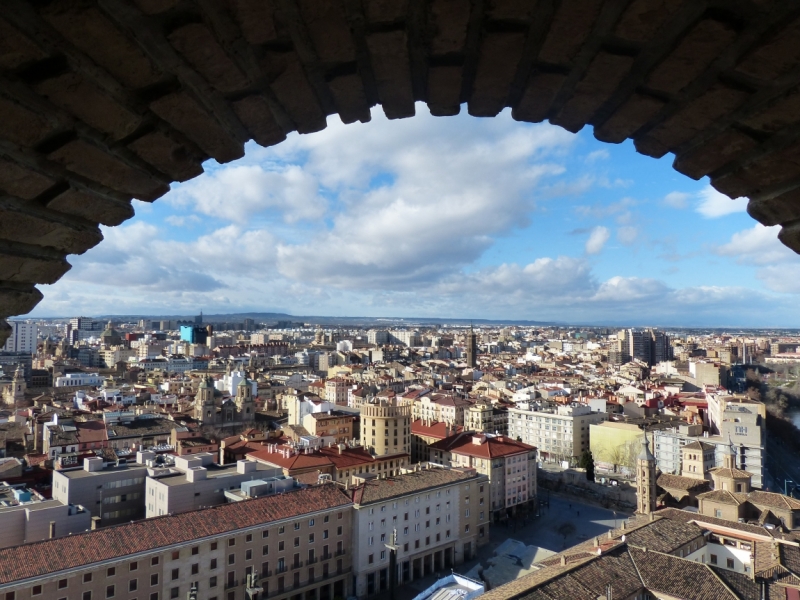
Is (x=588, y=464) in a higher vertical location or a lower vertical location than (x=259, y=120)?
lower

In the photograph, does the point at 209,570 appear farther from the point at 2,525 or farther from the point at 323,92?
the point at 323,92

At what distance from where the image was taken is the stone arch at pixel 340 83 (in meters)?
1.50

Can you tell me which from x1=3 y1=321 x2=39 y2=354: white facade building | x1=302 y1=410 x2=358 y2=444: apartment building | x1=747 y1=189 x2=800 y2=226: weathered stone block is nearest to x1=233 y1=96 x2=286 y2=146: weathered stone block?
x1=747 y1=189 x2=800 y2=226: weathered stone block

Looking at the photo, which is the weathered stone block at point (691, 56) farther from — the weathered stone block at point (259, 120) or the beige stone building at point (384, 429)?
the beige stone building at point (384, 429)

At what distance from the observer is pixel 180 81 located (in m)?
1.71

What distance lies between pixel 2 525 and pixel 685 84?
18.4 meters

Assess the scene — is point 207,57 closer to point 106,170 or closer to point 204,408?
point 106,170

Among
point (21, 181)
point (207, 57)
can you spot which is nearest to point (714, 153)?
point (207, 57)

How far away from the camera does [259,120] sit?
2018 millimetres

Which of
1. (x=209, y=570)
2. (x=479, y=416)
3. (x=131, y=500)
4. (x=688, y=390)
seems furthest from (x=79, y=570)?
(x=688, y=390)

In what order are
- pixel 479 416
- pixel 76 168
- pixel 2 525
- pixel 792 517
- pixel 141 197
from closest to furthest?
1. pixel 76 168
2. pixel 141 197
3. pixel 2 525
4. pixel 792 517
5. pixel 479 416

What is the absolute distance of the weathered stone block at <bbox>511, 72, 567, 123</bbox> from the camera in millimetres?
1856

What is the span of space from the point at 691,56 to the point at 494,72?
21.9 inches

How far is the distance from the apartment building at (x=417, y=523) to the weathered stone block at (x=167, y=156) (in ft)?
57.9
